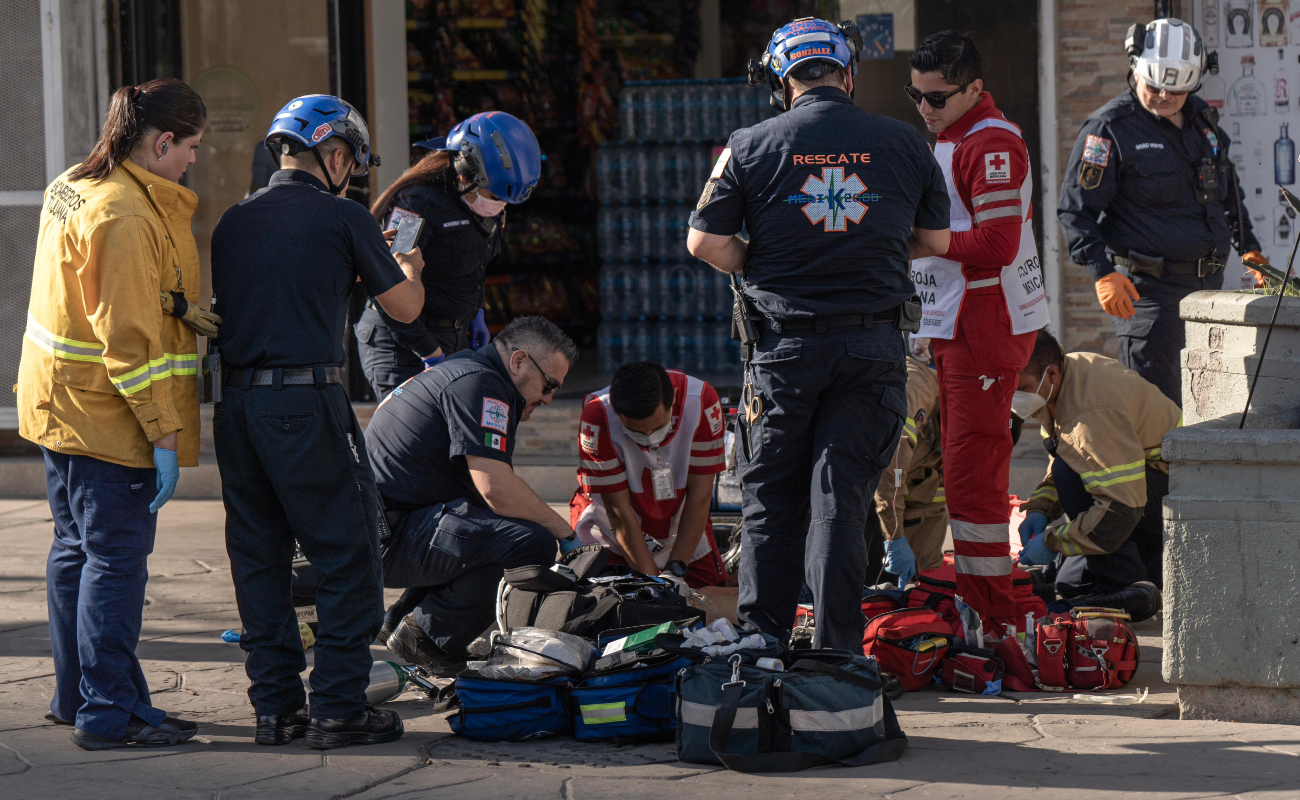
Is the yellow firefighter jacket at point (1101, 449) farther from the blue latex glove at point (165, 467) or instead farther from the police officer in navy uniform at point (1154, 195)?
the blue latex glove at point (165, 467)

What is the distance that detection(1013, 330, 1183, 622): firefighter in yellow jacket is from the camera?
5.47 meters

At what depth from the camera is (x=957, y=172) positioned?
5219mm

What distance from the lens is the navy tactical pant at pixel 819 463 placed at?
447 centimetres

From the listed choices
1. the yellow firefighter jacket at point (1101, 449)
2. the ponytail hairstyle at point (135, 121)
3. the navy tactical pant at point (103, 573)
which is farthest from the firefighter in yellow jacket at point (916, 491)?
the ponytail hairstyle at point (135, 121)

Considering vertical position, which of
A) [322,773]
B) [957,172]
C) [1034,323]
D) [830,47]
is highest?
[830,47]

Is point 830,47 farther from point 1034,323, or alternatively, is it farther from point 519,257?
point 519,257

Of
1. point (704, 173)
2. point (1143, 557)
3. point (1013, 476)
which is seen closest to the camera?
point (1143, 557)

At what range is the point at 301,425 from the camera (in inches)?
165

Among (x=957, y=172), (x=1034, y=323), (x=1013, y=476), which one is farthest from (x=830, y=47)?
(x=1013, y=476)

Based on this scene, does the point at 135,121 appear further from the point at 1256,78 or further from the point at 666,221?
the point at 1256,78

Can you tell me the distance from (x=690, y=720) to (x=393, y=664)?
1210 mm

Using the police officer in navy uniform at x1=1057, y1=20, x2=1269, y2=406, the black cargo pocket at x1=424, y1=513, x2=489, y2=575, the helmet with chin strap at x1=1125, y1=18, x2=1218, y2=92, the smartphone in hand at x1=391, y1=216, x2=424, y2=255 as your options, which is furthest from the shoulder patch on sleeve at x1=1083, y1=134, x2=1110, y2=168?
the black cargo pocket at x1=424, y1=513, x2=489, y2=575

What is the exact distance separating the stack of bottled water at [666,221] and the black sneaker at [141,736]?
5886mm

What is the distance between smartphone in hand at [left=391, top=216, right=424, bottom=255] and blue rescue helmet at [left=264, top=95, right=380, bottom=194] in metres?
1.12
